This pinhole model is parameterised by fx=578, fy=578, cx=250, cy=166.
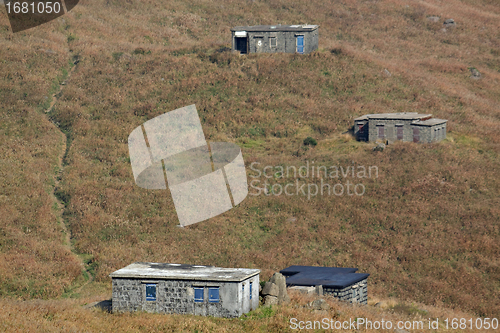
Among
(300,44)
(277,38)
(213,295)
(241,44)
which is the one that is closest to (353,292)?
(213,295)

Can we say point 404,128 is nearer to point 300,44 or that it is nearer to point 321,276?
point 300,44

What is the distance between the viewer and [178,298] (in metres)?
26.6

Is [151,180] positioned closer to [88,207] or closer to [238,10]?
[88,207]

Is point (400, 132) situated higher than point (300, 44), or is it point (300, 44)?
point (300, 44)

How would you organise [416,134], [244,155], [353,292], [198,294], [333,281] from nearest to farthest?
1. [198,294]
2. [333,281]
3. [353,292]
4. [416,134]
5. [244,155]

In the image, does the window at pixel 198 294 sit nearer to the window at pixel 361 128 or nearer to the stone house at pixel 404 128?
the stone house at pixel 404 128

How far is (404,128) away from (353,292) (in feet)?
78.2

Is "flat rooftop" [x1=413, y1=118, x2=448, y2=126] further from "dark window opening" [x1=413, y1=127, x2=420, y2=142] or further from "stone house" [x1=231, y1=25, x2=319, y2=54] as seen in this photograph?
"stone house" [x1=231, y1=25, x2=319, y2=54]

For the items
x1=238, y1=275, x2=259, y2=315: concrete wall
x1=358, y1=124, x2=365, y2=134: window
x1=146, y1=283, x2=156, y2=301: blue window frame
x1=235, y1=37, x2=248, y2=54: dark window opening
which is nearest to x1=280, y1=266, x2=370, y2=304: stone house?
x1=238, y1=275, x2=259, y2=315: concrete wall

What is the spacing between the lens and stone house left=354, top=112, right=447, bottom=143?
51.3 meters

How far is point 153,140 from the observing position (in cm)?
5534

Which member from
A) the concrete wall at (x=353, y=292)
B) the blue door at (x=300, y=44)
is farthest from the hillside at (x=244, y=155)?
the concrete wall at (x=353, y=292)

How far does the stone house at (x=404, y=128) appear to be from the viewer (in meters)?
51.3

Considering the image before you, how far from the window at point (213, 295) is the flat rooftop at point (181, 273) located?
544mm
